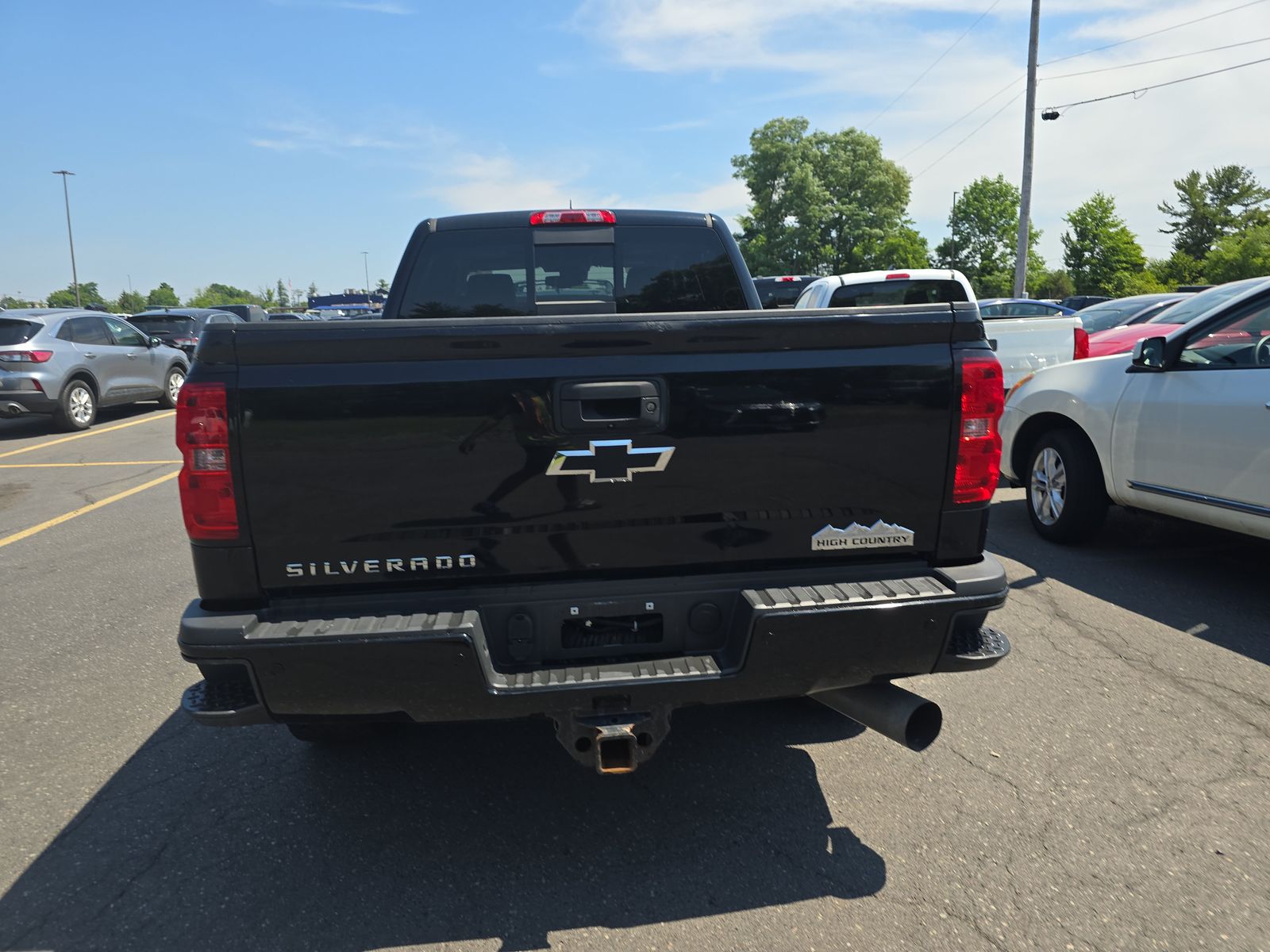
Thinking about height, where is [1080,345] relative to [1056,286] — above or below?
below

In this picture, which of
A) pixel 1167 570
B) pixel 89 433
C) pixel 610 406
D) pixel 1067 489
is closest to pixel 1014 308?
pixel 1067 489

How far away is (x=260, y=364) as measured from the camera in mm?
2324

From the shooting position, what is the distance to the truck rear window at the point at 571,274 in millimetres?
4121

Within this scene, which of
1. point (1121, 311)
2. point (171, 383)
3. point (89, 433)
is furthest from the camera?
point (171, 383)

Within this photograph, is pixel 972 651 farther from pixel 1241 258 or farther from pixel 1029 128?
pixel 1241 258

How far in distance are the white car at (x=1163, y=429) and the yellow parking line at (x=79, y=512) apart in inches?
244

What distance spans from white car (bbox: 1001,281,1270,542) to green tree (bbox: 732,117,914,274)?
68.3m

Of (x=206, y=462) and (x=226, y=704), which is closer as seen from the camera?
(x=206, y=462)

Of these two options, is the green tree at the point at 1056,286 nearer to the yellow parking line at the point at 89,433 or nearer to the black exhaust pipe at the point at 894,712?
the yellow parking line at the point at 89,433

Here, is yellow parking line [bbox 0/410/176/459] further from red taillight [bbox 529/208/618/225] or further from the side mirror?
the side mirror

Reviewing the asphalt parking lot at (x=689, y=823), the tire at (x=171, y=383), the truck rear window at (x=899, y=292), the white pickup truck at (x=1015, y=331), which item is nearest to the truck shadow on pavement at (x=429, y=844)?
the asphalt parking lot at (x=689, y=823)

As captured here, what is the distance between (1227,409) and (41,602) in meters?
7.09

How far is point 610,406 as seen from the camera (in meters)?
2.45

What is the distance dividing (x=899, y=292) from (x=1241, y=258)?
6071cm
